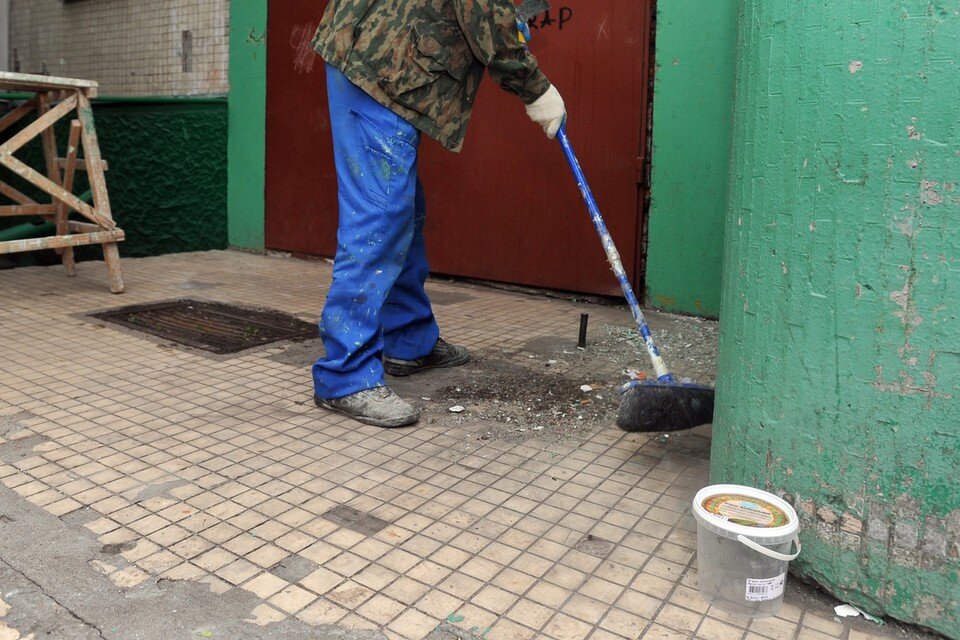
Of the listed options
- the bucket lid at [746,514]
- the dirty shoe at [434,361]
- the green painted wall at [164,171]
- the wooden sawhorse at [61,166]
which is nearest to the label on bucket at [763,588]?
the bucket lid at [746,514]

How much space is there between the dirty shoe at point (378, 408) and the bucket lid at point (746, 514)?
138 centimetres

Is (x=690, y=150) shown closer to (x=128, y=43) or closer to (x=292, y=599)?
(x=292, y=599)

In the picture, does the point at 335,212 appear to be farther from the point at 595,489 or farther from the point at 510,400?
the point at 595,489

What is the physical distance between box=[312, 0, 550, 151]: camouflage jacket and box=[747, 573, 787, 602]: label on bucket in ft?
6.56

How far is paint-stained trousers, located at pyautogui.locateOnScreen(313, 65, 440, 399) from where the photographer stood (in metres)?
→ 3.10

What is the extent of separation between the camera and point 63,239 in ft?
16.4

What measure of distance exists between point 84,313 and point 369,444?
269 centimetres

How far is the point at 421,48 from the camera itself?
306 centimetres

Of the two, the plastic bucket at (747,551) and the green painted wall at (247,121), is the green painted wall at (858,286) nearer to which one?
the plastic bucket at (747,551)

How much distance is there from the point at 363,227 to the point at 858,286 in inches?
73.0

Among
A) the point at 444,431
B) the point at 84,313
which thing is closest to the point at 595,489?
the point at 444,431

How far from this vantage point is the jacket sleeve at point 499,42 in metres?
2.97

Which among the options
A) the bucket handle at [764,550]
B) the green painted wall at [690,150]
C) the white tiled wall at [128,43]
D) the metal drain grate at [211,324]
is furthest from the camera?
the white tiled wall at [128,43]

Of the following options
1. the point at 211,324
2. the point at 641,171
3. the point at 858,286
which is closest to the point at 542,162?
the point at 641,171
